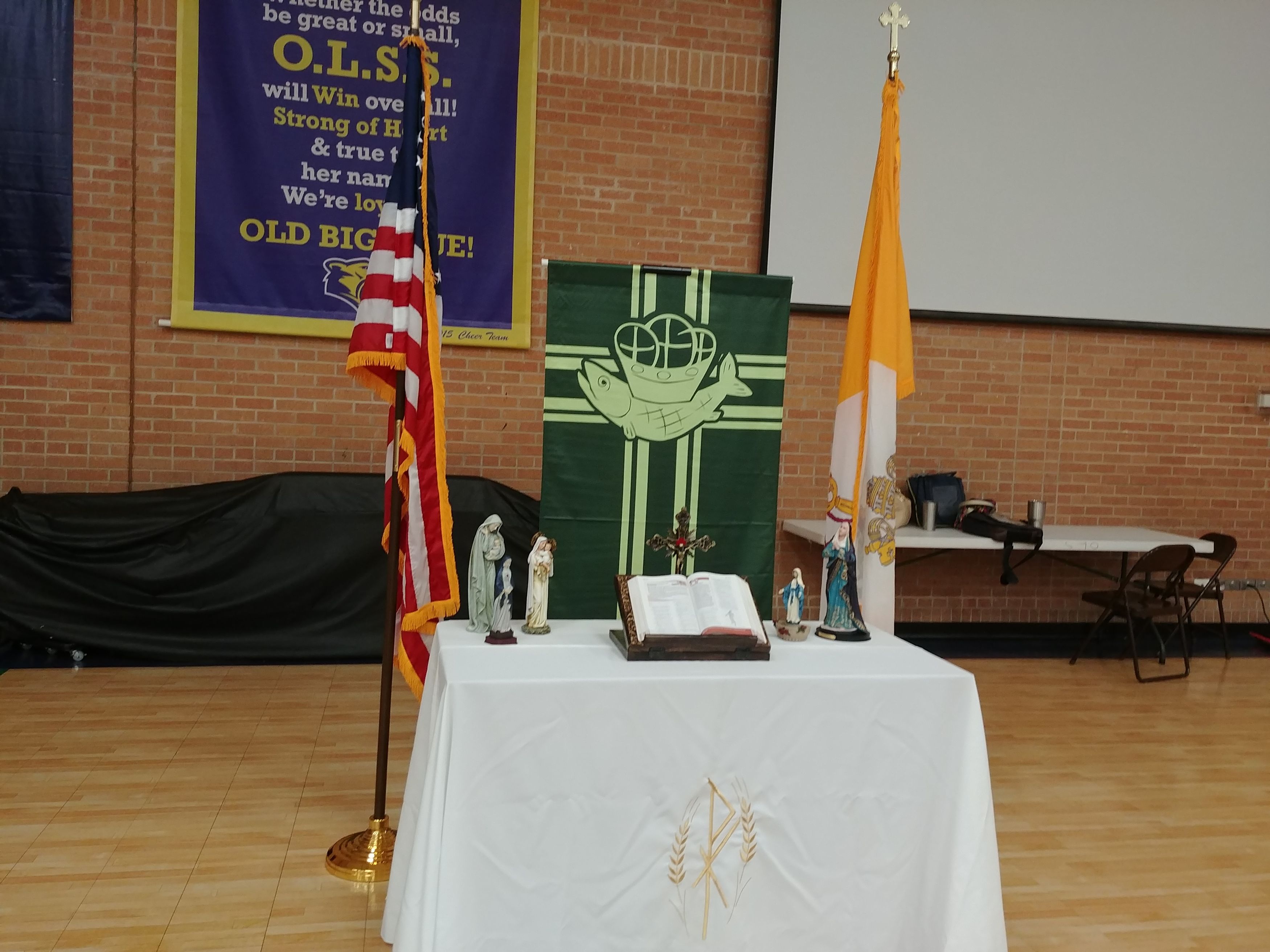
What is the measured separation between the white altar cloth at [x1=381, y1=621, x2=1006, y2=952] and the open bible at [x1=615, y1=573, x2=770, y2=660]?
0.04 meters

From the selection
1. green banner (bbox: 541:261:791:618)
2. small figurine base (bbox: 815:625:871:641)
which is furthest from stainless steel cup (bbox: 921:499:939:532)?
small figurine base (bbox: 815:625:871:641)

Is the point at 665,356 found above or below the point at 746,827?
above

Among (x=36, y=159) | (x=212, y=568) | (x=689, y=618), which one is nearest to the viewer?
(x=689, y=618)

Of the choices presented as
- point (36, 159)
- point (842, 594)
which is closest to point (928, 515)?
point (842, 594)

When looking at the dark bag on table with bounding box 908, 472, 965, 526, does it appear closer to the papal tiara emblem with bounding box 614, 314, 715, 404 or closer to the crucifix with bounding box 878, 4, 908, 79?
the crucifix with bounding box 878, 4, 908, 79

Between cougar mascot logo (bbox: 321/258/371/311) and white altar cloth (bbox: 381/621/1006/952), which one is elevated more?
cougar mascot logo (bbox: 321/258/371/311)

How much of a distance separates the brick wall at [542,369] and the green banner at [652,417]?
121 inches

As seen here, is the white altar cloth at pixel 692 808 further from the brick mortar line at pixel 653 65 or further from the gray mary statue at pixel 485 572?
the brick mortar line at pixel 653 65

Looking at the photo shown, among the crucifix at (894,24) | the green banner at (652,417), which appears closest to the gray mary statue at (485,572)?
the green banner at (652,417)

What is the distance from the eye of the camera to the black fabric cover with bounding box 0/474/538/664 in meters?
5.17

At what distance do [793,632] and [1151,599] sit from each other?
400cm

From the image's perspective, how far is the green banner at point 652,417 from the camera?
9.77ft

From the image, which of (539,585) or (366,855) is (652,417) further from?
(366,855)

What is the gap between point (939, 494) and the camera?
6152 mm
